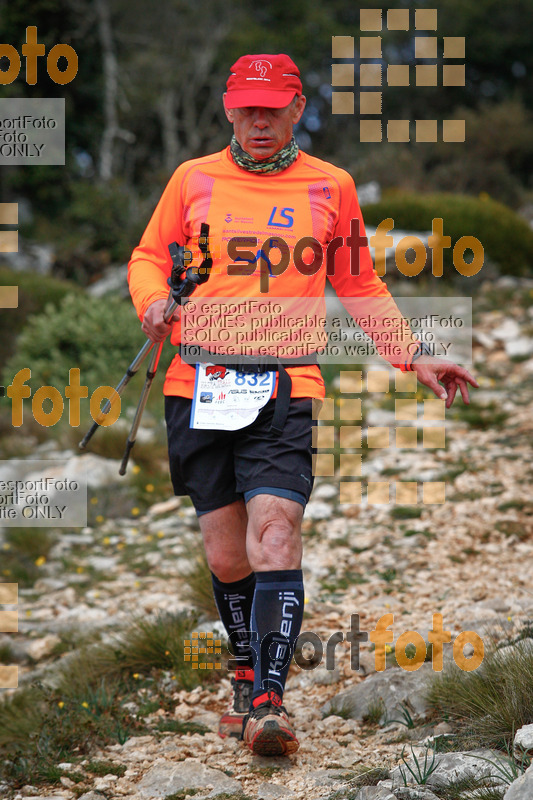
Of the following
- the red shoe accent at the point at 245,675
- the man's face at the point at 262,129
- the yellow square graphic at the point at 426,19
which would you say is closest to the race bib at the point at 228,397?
the man's face at the point at 262,129

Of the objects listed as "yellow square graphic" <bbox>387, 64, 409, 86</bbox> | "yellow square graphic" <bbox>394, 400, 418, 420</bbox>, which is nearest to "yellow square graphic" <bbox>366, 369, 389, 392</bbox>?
"yellow square graphic" <bbox>394, 400, 418, 420</bbox>

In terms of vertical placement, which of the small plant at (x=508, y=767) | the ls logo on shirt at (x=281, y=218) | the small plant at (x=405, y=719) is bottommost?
the small plant at (x=405, y=719)

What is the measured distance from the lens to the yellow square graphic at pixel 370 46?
19703 millimetres

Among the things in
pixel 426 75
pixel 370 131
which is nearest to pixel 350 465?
pixel 370 131

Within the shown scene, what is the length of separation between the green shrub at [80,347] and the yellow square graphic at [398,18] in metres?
15.6

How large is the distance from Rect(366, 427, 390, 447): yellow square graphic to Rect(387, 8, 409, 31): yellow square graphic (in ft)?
57.1

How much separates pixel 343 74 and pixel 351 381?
1450 cm

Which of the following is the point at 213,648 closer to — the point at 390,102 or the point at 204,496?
the point at 204,496

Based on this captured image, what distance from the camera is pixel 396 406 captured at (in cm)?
Answer: 768

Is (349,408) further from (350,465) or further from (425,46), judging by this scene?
(425,46)

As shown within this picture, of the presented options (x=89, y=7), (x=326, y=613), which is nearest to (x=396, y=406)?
(x=326, y=613)

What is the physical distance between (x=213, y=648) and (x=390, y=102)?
20.3 m

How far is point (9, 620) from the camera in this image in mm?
5195

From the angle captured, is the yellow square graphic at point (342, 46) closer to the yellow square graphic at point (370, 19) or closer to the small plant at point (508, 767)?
the yellow square graphic at point (370, 19)
